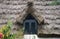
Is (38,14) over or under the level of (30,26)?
over

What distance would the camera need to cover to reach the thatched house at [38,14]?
21.2 ft

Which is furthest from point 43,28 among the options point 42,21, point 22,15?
point 22,15

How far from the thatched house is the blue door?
3.1 inches

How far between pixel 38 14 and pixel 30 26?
0.37 meters

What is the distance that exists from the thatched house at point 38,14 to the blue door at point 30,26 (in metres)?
0.08

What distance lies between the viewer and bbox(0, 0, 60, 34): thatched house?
6.48m

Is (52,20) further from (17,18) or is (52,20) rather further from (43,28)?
(17,18)

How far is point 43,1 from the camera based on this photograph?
7.37 meters

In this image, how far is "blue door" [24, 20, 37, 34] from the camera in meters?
Result: 6.54

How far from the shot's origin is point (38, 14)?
6543mm

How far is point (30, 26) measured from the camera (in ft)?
21.4

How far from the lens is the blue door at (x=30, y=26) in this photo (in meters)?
6.54

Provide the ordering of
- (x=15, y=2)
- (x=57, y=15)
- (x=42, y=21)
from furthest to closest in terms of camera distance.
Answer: (x=15, y=2) → (x=57, y=15) → (x=42, y=21)

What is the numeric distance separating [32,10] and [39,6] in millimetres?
663
